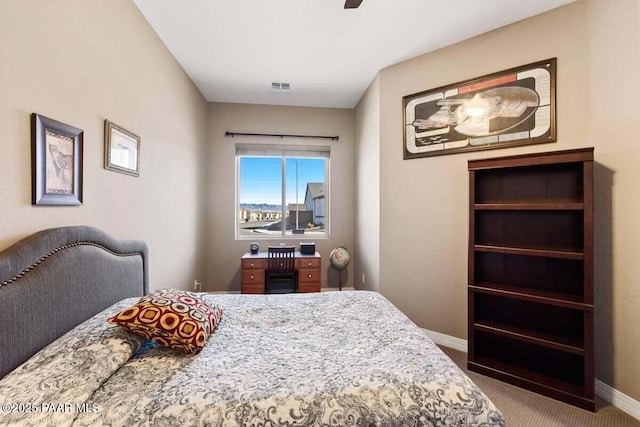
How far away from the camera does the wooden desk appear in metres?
3.29

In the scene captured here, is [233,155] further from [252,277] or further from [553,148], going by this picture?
[553,148]

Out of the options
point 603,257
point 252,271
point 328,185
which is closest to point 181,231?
point 252,271

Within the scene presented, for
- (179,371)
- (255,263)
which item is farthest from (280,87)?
(179,371)

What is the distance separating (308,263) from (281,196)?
1250mm

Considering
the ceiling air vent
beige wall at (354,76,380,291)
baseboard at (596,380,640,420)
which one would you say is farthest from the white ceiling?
baseboard at (596,380,640,420)

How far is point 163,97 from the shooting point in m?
2.39

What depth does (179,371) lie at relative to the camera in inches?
41.7

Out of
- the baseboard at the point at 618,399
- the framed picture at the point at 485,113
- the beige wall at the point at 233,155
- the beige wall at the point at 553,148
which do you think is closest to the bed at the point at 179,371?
the beige wall at the point at 553,148

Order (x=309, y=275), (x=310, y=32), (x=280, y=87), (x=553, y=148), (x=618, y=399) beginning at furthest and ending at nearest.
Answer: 1. (x=309, y=275)
2. (x=280, y=87)
3. (x=310, y=32)
4. (x=553, y=148)
5. (x=618, y=399)

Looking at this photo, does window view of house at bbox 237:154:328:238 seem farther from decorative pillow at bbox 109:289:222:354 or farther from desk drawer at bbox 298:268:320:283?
decorative pillow at bbox 109:289:222:354

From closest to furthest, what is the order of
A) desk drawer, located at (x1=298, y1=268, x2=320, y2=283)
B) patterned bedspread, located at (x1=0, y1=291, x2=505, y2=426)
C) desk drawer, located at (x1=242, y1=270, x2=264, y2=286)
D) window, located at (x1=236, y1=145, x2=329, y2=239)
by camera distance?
patterned bedspread, located at (x1=0, y1=291, x2=505, y2=426) < desk drawer, located at (x1=242, y1=270, x2=264, y2=286) < desk drawer, located at (x1=298, y1=268, x2=320, y2=283) < window, located at (x1=236, y1=145, x2=329, y2=239)

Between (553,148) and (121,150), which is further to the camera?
(553,148)

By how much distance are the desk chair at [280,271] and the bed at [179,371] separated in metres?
1.89

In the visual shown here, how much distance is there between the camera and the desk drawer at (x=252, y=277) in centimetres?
329
